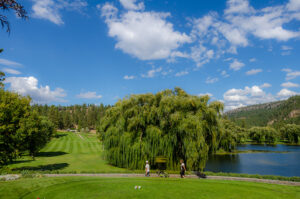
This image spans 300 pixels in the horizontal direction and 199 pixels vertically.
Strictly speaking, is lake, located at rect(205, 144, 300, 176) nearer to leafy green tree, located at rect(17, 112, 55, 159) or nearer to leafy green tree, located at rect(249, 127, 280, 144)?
leafy green tree, located at rect(17, 112, 55, 159)

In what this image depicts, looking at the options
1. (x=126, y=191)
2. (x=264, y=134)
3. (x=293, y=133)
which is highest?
(x=293, y=133)

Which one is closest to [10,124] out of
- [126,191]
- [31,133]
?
[31,133]

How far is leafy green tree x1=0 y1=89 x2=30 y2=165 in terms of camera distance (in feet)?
61.7

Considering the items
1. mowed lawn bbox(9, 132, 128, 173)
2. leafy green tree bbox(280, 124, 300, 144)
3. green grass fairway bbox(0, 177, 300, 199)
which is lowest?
mowed lawn bbox(9, 132, 128, 173)

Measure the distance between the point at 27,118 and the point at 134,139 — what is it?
12.3m

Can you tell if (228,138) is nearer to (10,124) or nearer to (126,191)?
Result: (126,191)

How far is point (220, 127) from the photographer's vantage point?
2261 centimetres

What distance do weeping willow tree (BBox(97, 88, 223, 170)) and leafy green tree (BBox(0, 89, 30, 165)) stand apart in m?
9.90

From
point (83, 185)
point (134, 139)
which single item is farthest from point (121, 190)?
point (134, 139)

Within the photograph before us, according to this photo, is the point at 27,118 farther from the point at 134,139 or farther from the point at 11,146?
the point at 134,139

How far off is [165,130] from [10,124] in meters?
16.1

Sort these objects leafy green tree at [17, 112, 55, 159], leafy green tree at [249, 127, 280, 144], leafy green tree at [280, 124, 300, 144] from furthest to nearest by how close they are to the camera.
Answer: leafy green tree at [249, 127, 280, 144], leafy green tree at [280, 124, 300, 144], leafy green tree at [17, 112, 55, 159]

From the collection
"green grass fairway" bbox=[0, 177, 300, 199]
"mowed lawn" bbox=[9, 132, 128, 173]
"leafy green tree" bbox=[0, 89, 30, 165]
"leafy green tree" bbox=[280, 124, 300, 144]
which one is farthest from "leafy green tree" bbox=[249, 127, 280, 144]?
"leafy green tree" bbox=[0, 89, 30, 165]

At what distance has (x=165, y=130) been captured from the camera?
21703 mm
